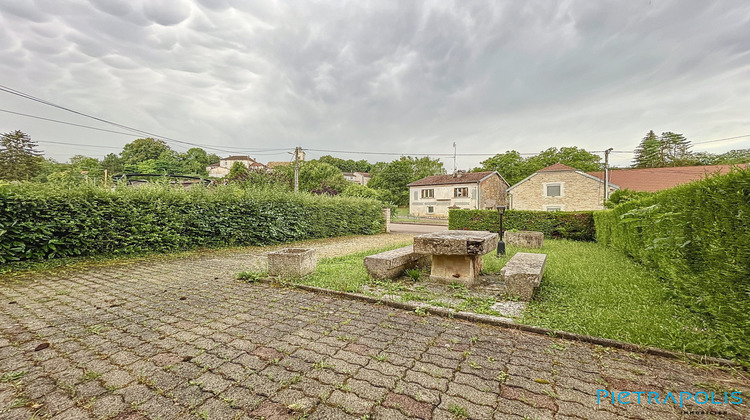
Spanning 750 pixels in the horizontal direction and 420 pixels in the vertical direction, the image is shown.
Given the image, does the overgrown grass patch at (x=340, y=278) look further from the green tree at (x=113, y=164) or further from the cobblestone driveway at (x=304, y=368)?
the green tree at (x=113, y=164)

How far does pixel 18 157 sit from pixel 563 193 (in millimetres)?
67164

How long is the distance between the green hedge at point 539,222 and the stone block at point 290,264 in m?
11.9

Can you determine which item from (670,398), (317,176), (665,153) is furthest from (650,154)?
(670,398)

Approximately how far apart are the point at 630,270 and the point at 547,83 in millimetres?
10535

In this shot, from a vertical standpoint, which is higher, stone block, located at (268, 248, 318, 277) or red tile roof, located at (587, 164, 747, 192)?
red tile roof, located at (587, 164, 747, 192)

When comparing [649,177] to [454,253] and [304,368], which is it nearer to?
[454,253]

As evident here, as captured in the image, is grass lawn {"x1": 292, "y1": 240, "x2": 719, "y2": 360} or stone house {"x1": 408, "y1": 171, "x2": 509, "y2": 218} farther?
stone house {"x1": 408, "y1": 171, "x2": 509, "y2": 218}

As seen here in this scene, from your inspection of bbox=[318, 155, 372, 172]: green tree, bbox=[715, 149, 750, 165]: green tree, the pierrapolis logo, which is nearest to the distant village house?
bbox=[715, 149, 750, 165]: green tree

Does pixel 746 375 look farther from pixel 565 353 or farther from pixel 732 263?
pixel 565 353

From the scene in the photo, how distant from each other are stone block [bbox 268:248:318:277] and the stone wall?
2843 cm

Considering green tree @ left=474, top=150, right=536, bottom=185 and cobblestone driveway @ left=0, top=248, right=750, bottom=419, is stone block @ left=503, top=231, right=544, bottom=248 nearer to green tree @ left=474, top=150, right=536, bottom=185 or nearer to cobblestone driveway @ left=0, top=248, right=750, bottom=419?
cobblestone driveway @ left=0, top=248, right=750, bottom=419

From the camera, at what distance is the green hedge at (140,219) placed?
20.7 ft

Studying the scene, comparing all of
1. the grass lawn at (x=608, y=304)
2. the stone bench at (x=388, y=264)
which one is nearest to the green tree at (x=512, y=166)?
the grass lawn at (x=608, y=304)

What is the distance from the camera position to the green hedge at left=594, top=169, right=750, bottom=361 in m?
2.41
